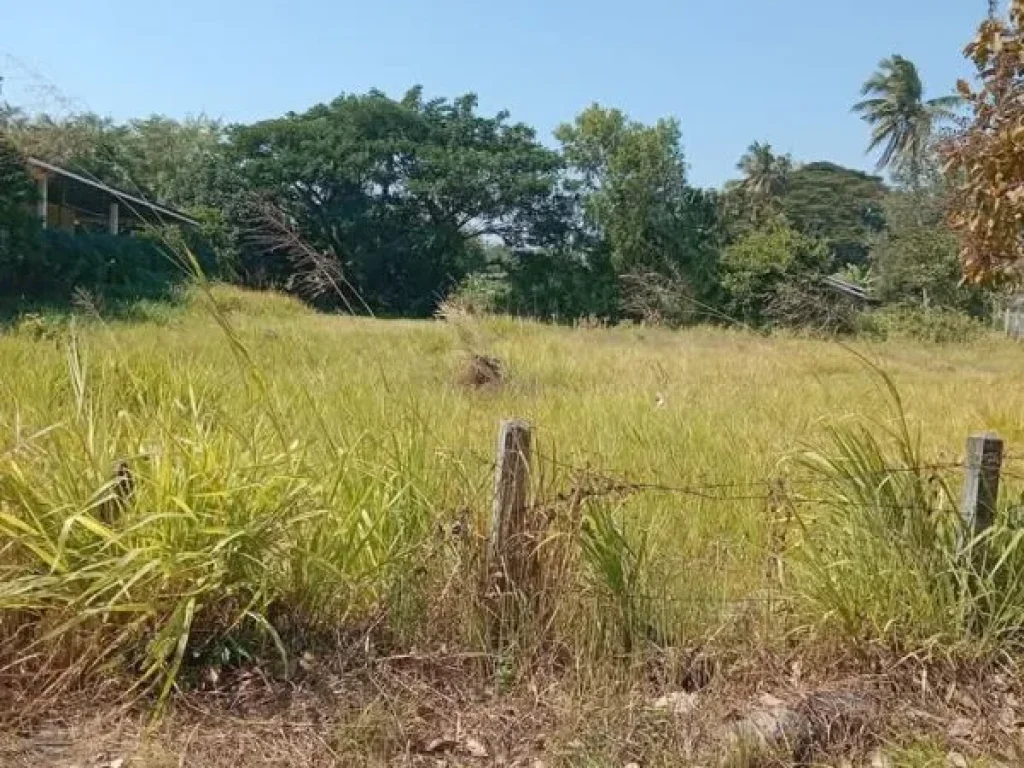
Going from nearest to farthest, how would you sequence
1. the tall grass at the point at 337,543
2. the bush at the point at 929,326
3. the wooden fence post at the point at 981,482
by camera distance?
the tall grass at the point at 337,543, the wooden fence post at the point at 981,482, the bush at the point at 929,326

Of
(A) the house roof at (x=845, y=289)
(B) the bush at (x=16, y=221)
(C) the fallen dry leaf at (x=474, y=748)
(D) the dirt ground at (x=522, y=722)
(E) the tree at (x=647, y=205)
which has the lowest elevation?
(C) the fallen dry leaf at (x=474, y=748)

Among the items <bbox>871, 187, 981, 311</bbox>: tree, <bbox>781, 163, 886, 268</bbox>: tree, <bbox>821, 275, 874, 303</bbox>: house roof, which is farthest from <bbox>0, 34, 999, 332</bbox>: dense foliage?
<bbox>821, 275, 874, 303</bbox>: house roof

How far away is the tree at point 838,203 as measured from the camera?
58.9 metres

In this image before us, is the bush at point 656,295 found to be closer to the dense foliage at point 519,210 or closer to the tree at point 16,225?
the tree at point 16,225

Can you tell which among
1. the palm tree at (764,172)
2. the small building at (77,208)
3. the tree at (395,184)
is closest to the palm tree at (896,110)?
the palm tree at (764,172)

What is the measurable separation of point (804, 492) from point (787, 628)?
2.90ft

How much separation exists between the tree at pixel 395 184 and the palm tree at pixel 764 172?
21.0 m

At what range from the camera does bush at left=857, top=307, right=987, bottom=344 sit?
26.6m

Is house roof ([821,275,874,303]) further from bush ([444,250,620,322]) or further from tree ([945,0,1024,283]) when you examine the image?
bush ([444,250,620,322])

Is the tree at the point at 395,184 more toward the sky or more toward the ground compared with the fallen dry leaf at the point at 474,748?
more toward the sky

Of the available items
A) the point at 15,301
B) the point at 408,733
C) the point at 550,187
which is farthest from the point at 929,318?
the point at 408,733

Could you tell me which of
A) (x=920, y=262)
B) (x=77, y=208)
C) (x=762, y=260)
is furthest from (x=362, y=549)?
(x=920, y=262)

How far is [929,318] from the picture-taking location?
93.7 feet

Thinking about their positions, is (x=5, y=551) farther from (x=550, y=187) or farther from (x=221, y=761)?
(x=550, y=187)
